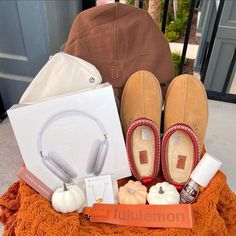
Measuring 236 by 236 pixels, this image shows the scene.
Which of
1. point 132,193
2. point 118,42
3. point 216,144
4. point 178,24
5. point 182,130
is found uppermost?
point 118,42

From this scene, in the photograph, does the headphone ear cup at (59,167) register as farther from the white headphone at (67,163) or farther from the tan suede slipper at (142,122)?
the tan suede slipper at (142,122)

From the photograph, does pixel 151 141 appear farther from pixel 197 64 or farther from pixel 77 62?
pixel 197 64

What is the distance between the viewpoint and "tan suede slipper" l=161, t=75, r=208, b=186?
0.59 metres

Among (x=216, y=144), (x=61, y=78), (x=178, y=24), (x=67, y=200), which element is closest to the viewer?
(x=67, y=200)

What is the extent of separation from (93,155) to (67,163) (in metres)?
0.06

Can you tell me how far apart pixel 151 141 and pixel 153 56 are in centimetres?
22

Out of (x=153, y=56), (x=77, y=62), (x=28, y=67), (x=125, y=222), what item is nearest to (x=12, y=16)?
(x=28, y=67)

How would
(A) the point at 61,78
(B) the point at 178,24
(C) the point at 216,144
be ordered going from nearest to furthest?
(A) the point at 61,78, (C) the point at 216,144, (B) the point at 178,24

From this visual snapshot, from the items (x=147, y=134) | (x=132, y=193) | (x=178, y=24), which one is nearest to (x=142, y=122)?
(x=147, y=134)

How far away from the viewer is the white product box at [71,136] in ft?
1.77

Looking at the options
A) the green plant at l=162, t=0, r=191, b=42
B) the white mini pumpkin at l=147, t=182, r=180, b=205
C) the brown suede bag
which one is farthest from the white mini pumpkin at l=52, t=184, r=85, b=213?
the green plant at l=162, t=0, r=191, b=42

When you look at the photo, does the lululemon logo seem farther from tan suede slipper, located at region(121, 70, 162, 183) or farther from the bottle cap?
the bottle cap

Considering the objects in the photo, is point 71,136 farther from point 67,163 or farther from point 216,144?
point 216,144

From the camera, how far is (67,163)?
0.58 metres
